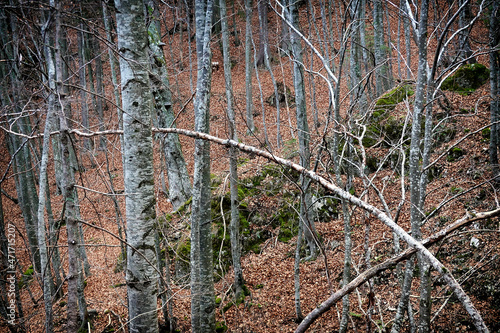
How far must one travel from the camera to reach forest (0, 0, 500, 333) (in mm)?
2803

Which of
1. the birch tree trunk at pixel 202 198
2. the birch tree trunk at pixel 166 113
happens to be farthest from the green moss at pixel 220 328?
the birch tree trunk at pixel 166 113

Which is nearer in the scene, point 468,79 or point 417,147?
point 417,147

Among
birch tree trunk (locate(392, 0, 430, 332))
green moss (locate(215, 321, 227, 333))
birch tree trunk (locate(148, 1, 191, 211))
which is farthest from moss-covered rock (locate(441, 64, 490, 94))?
green moss (locate(215, 321, 227, 333))

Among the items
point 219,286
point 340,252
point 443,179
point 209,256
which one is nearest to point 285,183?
point 340,252

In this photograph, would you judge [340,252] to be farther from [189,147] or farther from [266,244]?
[189,147]

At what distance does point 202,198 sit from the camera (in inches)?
179

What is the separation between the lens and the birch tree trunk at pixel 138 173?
2732 millimetres

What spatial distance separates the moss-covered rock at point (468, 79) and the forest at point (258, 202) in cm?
6

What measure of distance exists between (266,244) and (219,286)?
1.92 metres

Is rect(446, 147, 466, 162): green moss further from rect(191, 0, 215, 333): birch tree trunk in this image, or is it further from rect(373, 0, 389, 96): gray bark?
rect(191, 0, 215, 333): birch tree trunk

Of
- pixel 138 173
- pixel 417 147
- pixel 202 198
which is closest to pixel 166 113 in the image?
pixel 202 198

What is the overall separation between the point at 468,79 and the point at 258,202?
9248mm

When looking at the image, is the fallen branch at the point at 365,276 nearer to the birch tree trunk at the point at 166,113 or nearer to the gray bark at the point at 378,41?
the birch tree trunk at the point at 166,113

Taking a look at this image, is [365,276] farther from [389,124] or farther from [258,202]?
[389,124]
